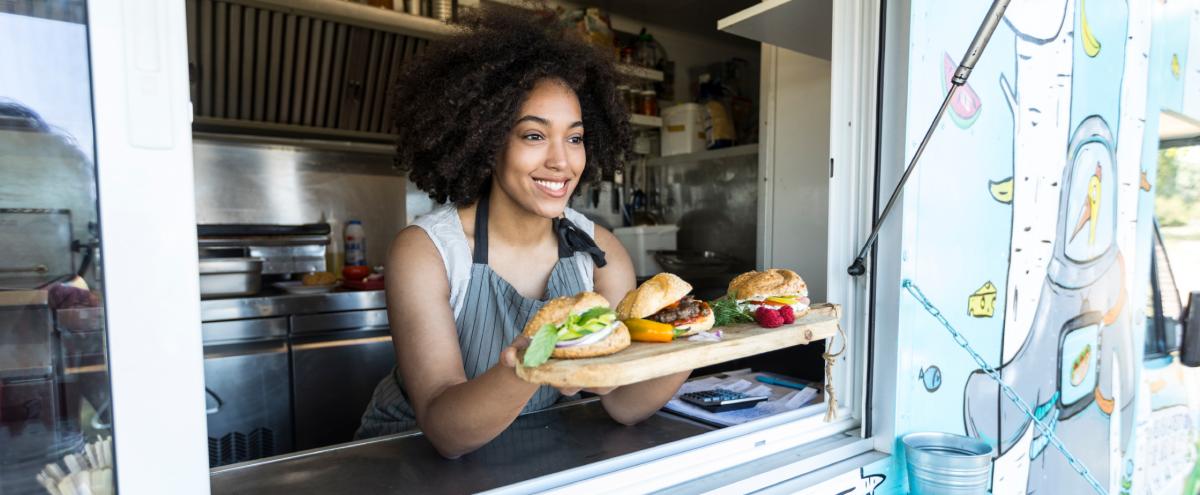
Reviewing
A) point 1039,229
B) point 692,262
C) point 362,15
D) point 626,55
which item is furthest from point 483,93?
point 626,55

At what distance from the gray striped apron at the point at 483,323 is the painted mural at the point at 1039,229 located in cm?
91

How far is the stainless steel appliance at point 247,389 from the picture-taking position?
10.1 feet

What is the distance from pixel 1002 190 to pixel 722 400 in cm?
99

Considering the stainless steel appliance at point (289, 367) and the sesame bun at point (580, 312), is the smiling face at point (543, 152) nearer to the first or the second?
the sesame bun at point (580, 312)

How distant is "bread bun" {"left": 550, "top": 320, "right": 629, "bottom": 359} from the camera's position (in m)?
0.95

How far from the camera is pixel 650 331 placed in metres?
1.11

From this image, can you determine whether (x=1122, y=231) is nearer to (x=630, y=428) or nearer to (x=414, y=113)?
(x=630, y=428)

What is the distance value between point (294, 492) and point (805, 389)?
51.2 inches

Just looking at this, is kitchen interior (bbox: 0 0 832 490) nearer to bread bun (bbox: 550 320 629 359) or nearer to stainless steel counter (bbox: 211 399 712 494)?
stainless steel counter (bbox: 211 399 712 494)

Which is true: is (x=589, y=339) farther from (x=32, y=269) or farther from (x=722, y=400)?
(x=722, y=400)

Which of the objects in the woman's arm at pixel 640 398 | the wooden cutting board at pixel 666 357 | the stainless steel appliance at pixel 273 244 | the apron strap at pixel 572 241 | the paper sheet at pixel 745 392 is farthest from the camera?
the stainless steel appliance at pixel 273 244

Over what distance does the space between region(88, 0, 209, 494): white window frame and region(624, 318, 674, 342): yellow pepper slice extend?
66 cm

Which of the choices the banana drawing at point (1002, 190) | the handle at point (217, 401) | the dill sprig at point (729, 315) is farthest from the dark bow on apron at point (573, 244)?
Answer: the handle at point (217, 401)

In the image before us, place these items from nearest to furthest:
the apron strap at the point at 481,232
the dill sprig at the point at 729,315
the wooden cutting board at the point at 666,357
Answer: the wooden cutting board at the point at 666,357
the dill sprig at the point at 729,315
the apron strap at the point at 481,232
